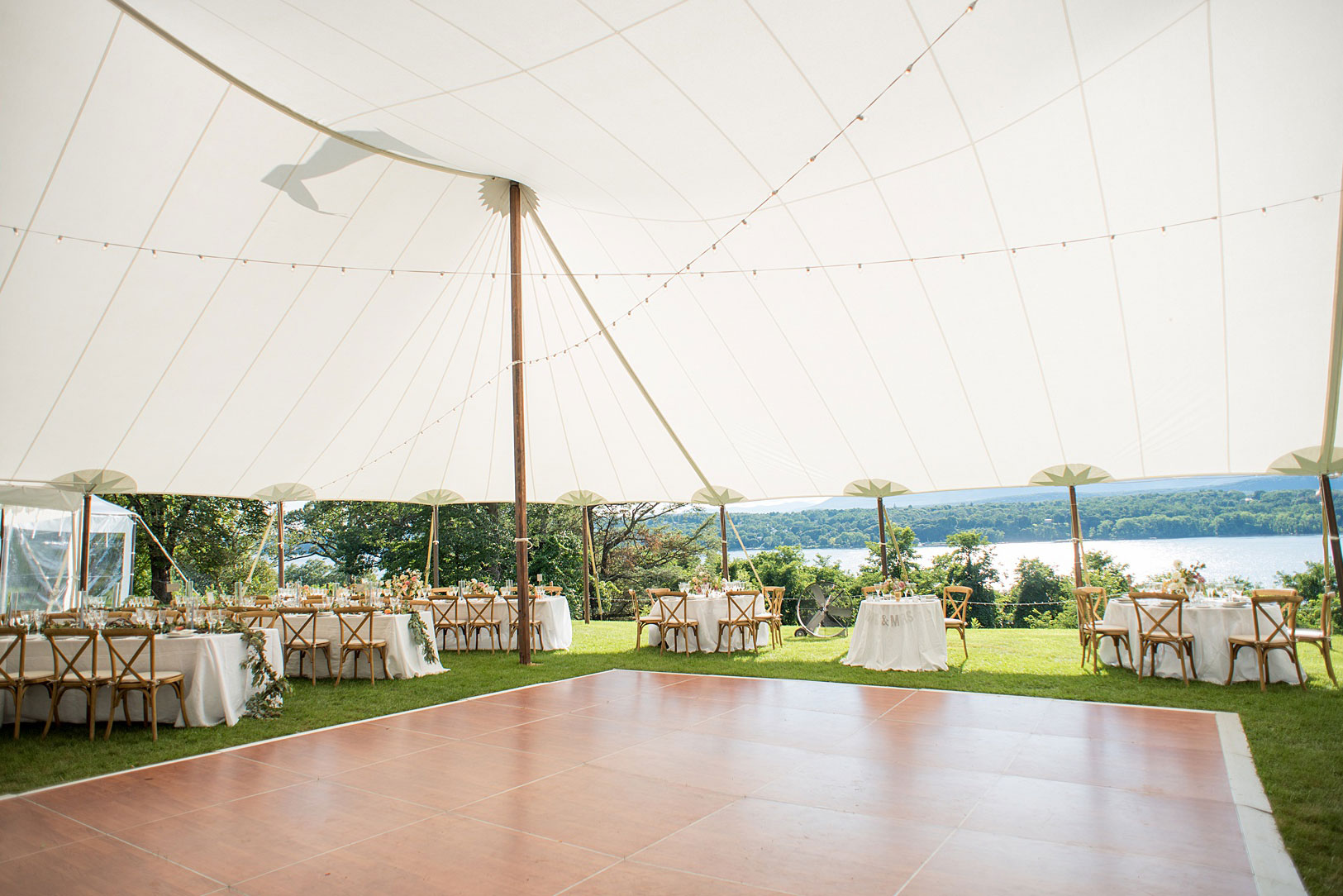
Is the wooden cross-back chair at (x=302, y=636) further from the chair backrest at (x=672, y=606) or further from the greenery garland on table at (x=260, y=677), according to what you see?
the chair backrest at (x=672, y=606)

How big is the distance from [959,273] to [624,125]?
12.3 ft

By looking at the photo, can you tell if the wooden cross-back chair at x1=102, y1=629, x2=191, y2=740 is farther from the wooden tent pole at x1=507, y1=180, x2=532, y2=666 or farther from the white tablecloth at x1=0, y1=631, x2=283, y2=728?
the wooden tent pole at x1=507, y1=180, x2=532, y2=666

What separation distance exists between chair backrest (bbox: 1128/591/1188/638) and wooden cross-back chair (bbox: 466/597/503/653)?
302 inches

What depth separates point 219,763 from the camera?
4668 millimetres

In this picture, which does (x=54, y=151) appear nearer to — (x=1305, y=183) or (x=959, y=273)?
(x=959, y=273)

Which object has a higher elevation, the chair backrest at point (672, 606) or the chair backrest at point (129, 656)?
the chair backrest at point (129, 656)

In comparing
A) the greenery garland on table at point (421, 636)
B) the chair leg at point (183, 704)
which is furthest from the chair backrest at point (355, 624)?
the chair leg at point (183, 704)

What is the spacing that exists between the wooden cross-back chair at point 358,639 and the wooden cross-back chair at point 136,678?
195 centimetres

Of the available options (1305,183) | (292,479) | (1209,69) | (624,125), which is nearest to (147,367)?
(292,479)

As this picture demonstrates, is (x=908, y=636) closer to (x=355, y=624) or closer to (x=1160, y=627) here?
(x=1160, y=627)

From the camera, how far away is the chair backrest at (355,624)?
306 inches

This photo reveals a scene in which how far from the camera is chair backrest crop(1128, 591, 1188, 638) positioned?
6.61 m

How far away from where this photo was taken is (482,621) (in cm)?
1063

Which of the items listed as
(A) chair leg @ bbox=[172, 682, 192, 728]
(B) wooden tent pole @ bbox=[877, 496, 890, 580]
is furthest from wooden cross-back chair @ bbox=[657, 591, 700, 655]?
(A) chair leg @ bbox=[172, 682, 192, 728]
